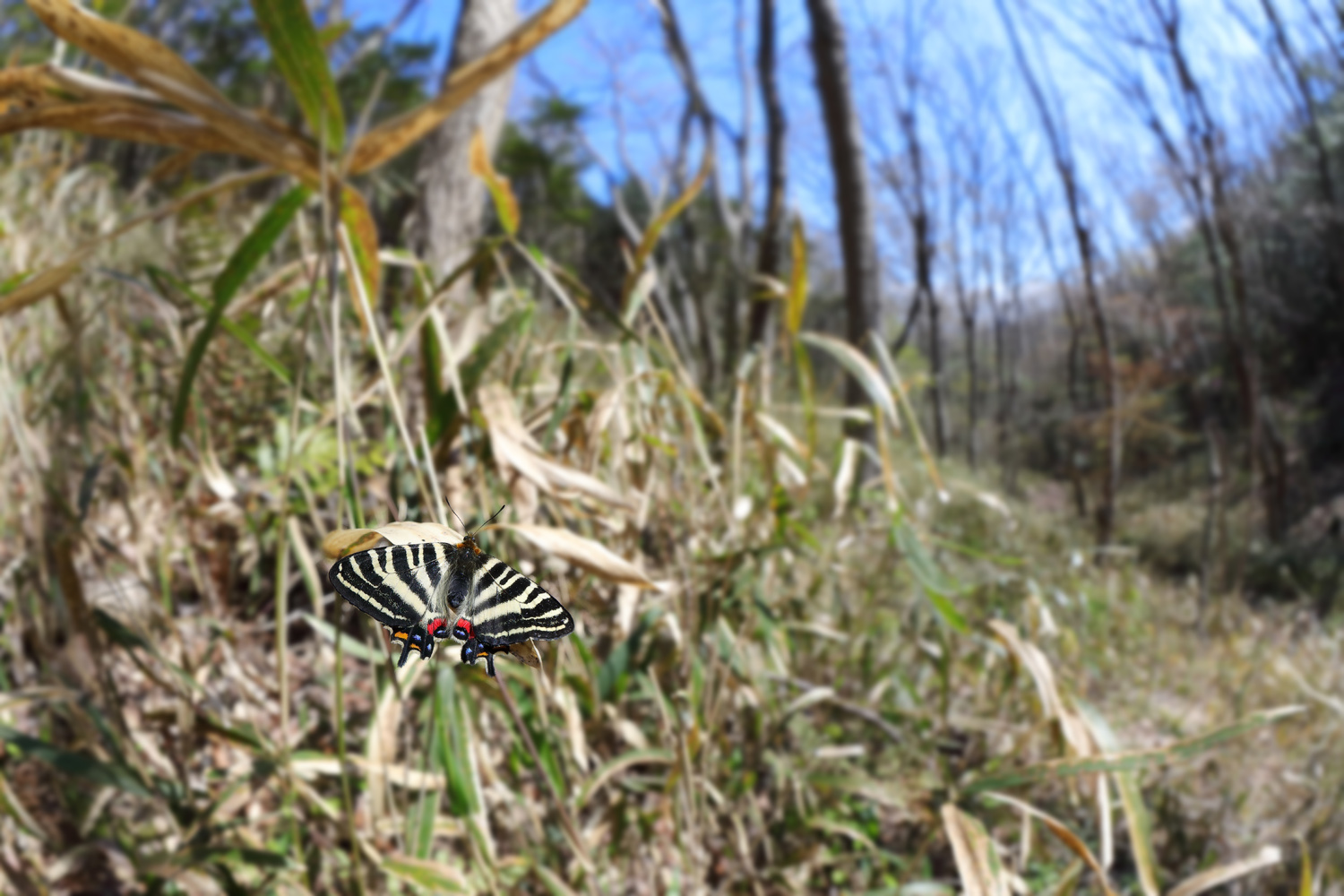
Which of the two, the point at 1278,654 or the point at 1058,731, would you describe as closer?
the point at 1058,731

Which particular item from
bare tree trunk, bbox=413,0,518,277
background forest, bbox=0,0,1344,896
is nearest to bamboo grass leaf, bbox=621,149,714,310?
background forest, bbox=0,0,1344,896

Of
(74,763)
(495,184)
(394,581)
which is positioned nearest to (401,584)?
(394,581)

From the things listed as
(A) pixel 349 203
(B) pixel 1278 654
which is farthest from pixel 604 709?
(B) pixel 1278 654

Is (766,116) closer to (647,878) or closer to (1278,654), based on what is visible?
(1278,654)

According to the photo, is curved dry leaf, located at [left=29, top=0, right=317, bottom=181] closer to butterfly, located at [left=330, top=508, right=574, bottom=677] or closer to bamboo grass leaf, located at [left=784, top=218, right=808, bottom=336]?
butterfly, located at [left=330, top=508, right=574, bottom=677]

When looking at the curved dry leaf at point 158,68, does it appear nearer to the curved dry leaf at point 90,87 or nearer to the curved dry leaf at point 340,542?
the curved dry leaf at point 90,87
